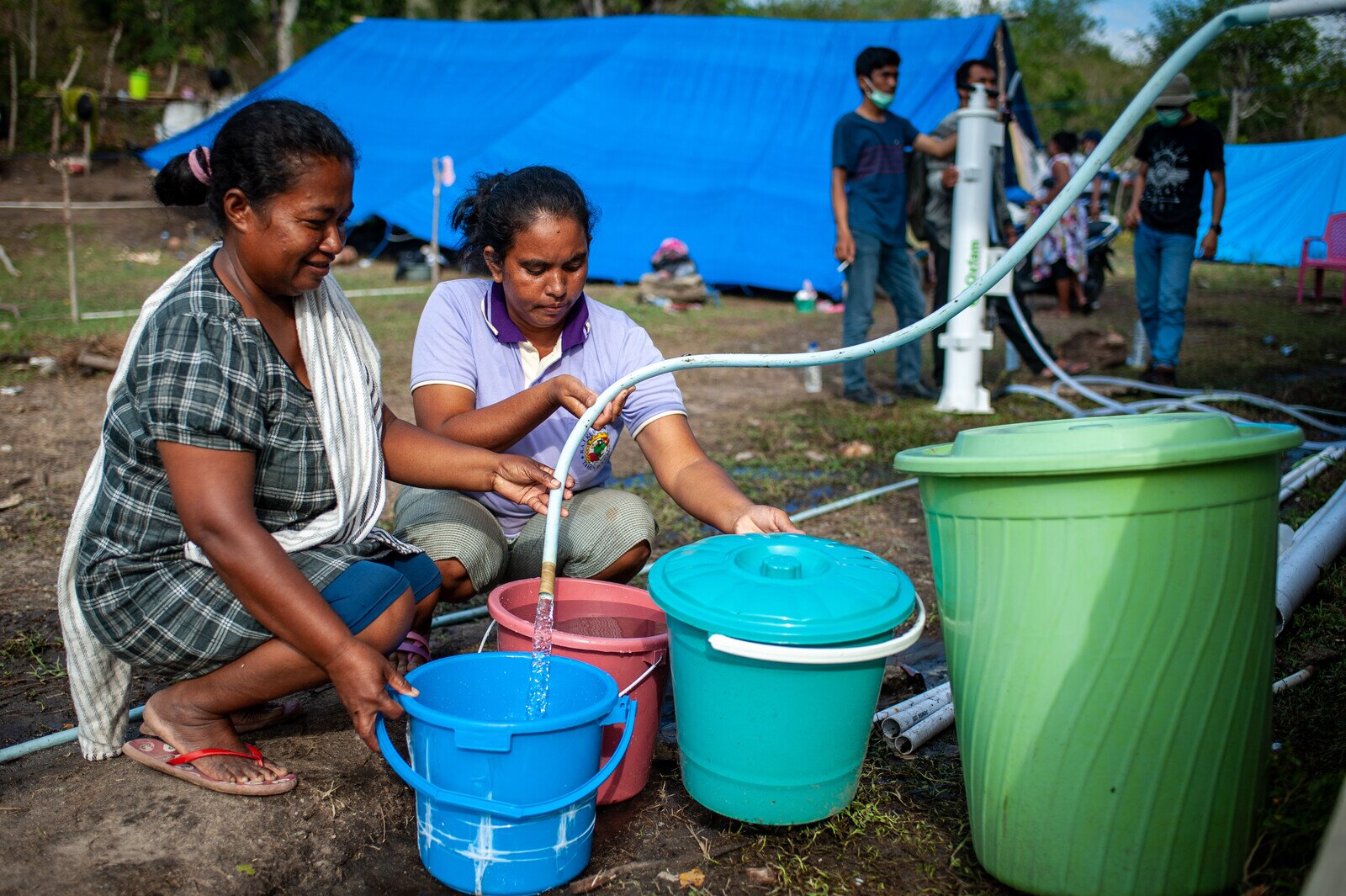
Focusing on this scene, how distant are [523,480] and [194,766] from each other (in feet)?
2.70

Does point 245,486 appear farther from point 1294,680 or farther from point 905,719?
point 1294,680

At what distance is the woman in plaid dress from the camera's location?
1758mm

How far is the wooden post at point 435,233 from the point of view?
11.2 m

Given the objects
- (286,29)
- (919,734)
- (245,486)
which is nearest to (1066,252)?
(919,734)

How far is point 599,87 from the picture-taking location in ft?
40.7

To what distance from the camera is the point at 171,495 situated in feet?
6.25

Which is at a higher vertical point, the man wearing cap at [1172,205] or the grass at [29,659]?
the man wearing cap at [1172,205]

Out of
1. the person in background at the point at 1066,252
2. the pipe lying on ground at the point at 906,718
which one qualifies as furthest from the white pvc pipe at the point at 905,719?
the person in background at the point at 1066,252

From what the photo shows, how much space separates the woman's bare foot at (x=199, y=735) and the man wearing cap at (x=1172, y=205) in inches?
226

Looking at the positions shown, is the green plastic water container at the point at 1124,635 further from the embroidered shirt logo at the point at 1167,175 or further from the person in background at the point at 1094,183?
the person in background at the point at 1094,183

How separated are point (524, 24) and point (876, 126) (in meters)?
9.24

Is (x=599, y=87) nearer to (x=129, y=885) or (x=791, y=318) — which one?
(x=791, y=318)

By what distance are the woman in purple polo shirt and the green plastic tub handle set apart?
0.47m

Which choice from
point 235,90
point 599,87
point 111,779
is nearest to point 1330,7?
point 111,779
